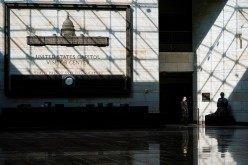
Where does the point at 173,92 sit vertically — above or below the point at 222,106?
above

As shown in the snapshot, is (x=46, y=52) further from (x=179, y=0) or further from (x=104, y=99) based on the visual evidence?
(x=179, y=0)

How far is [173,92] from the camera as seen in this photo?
41594 mm

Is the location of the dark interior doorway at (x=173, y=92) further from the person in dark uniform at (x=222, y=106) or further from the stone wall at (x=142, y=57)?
the stone wall at (x=142, y=57)

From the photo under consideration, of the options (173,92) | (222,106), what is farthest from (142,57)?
(173,92)

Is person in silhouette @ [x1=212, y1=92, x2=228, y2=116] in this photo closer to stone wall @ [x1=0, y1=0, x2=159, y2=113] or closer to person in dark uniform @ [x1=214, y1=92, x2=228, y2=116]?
person in dark uniform @ [x1=214, y1=92, x2=228, y2=116]

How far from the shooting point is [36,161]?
12.4 metres

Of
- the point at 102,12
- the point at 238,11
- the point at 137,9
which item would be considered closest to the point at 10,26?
the point at 102,12

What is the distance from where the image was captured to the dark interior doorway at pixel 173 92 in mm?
40594

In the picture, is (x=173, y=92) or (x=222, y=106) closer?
(x=222, y=106)

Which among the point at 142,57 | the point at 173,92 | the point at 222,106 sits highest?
the point at 142,57

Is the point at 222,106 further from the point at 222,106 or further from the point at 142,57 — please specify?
the point at 142,57

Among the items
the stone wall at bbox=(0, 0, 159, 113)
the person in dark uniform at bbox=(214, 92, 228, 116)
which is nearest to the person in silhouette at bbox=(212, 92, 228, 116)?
the person in dark uniform at bbox=(214, 92, 228, 116)

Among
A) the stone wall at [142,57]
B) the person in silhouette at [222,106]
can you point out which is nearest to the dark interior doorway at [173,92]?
the person in silhouette at [222,106]

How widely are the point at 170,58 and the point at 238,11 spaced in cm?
583
